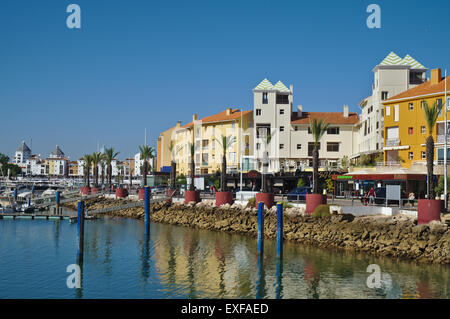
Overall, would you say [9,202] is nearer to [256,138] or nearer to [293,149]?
[256,138]

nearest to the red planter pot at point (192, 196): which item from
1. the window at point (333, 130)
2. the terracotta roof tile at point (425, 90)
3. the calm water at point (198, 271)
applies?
the calm water at point (198, 271)

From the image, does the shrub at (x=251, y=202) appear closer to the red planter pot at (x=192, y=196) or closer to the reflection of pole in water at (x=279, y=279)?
the red planter pot at (x=192, y=196)

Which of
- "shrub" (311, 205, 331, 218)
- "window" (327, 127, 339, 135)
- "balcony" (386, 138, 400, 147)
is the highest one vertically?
"window" (327, 127, 339, 135)

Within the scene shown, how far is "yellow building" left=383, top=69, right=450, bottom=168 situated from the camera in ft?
173

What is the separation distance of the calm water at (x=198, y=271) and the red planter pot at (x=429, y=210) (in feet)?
12.9

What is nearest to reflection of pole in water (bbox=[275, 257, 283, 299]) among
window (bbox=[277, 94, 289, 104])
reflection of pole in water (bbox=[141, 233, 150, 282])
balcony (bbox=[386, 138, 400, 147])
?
reflection of pole in water (bbox=[141, 233, 150, 282])

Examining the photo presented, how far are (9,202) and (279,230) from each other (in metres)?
50.3

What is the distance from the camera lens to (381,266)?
2739cm

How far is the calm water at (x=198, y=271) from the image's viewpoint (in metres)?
22.6

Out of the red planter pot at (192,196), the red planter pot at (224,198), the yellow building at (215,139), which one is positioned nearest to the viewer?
the red planter pot at (224,198)

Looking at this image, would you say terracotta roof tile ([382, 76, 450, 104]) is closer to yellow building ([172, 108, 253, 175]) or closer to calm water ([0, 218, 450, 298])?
yellow building ([172, 108, 253, 175])

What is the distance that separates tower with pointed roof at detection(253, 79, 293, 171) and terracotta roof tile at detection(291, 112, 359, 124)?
245 centimetres

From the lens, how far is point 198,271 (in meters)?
26.6

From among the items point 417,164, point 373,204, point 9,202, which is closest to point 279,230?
point 373,204
